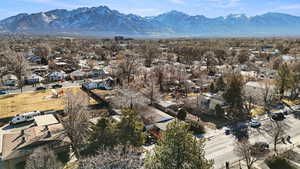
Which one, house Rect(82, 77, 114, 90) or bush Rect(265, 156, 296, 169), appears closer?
bush Rect(265, 156, 296, 169)

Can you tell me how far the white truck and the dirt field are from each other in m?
2.46

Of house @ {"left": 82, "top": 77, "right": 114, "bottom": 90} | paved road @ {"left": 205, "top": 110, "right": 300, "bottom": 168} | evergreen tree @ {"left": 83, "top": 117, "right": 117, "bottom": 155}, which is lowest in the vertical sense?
paved road @ {"left": 205, "top": 110, "right": 300, "bottom": 168}

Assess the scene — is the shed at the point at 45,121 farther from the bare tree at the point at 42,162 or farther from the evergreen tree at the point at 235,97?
the evergreen tree at the point at 235,97

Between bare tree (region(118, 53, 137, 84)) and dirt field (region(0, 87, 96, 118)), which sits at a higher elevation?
bare tree (region(118, 53, 137, 84))

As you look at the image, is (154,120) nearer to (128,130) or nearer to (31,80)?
(128,130)

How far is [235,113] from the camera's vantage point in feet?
107

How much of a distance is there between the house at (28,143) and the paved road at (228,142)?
14.3 metres

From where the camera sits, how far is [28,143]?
21938mm

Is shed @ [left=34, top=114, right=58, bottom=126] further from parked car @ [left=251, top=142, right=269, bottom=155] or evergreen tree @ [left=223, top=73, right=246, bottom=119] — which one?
evergreen tree @ [left=223, top=73, right=246, bottom=119]

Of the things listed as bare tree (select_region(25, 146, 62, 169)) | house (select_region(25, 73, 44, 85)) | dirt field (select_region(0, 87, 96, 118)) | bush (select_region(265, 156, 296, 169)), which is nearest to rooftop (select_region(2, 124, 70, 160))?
bare tree (select_region(25, 146, 62, 169))

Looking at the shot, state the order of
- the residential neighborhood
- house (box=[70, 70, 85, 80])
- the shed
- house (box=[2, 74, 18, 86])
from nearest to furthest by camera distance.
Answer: the residential neighborhood < the shed < house (box=[2, 74, 18, 86]) < house (box=[70, 70, 85, 80])

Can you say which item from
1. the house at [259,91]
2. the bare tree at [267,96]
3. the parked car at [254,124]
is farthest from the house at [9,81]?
the bare tree at [267,96]

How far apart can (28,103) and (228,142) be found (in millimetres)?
32808

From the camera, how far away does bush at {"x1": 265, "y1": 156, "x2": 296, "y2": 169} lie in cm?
1991
